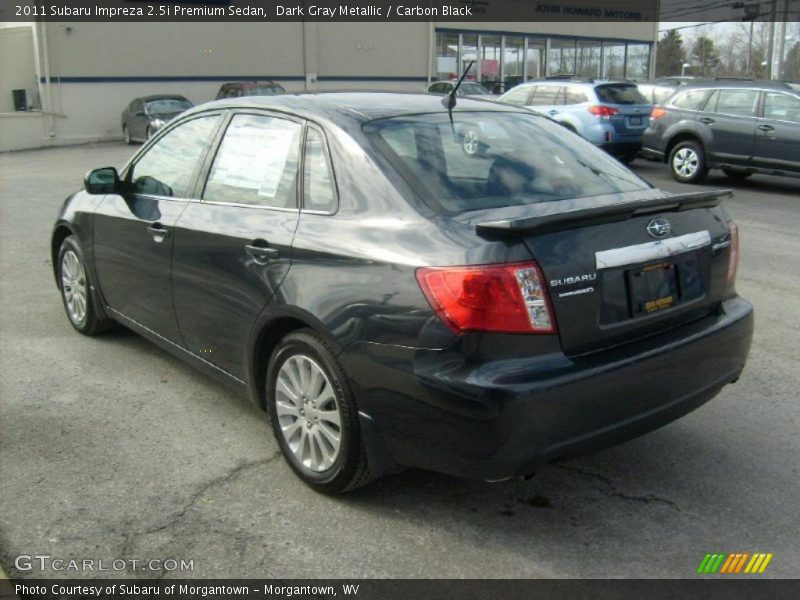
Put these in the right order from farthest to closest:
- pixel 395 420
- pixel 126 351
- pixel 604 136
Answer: pixel 604 136, pixel 126 351, pixel 395 420

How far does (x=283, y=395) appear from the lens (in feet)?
12.3

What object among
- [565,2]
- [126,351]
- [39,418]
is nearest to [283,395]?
[39,418]

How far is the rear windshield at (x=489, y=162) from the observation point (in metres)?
3.50

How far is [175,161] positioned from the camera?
471cm

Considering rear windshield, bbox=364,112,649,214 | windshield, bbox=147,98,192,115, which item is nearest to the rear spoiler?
rear windshield, bbox=364,112,649,214

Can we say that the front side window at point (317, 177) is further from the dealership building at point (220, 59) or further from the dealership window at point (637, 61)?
the dealership window at point (637, 61)

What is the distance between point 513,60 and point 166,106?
1646cm

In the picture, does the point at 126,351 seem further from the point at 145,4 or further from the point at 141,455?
the point at 145,4

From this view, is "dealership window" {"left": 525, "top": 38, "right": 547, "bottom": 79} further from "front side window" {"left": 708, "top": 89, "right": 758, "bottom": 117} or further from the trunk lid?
the trunk lid

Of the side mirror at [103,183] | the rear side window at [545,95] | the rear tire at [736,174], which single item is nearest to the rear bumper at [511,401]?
the side mirror at [103,183]

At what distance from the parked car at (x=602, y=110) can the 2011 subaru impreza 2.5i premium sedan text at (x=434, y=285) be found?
11.6m

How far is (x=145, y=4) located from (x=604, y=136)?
18.8 meters

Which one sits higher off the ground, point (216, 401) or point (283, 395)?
point (283, 395)

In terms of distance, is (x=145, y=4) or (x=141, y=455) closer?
(x=141, y=455)
